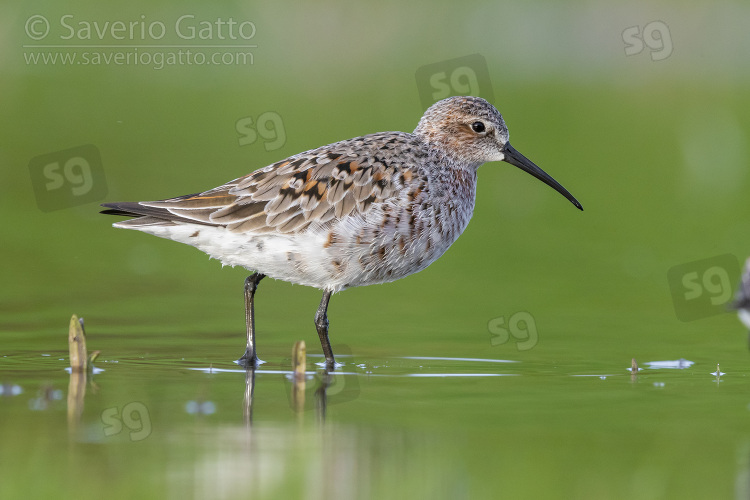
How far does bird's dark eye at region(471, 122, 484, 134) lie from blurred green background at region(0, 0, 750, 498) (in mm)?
1777

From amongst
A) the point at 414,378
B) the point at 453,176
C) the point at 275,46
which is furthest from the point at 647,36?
the point at 414,378

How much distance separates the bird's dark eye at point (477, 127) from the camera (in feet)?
38.0

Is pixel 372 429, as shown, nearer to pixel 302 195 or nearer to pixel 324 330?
pixel 324 330

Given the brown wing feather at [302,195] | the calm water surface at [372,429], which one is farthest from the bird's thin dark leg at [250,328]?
the brown wing feather at [302,195]

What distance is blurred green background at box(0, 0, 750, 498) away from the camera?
7.81 m

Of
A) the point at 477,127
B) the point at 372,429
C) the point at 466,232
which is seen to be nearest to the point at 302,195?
the point at 477,127

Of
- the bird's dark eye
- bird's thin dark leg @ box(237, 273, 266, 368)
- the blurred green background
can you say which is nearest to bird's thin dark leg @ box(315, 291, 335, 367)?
the blurred green background

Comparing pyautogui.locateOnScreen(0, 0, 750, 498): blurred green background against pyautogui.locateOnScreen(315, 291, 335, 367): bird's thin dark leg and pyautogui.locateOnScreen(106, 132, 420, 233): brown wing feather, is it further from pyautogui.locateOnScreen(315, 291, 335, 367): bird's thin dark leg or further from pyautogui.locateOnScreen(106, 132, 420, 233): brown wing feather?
pyautogui.locateOnScreen(106, 132, 420, 233): brown wing feather

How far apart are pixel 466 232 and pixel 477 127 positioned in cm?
567

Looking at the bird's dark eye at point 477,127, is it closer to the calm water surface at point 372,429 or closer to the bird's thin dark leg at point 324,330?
the bird's thin dark leg at point 324,330

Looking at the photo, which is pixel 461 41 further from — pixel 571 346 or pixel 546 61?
pixel 571 346

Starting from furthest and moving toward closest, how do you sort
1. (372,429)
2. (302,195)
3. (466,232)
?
(466,232) → (302,195) → (372,429)

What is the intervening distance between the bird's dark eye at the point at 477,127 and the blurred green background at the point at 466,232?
5.83ft

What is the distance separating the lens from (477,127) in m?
11.6
